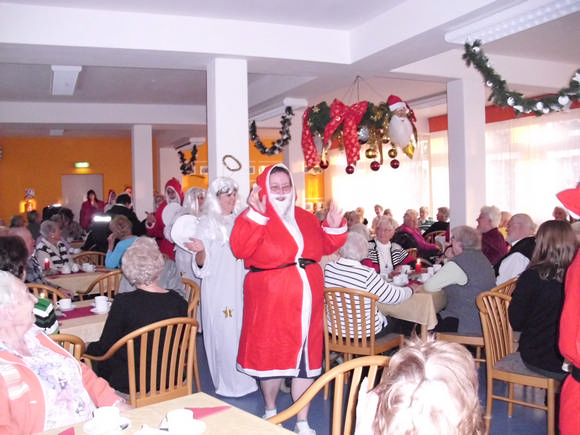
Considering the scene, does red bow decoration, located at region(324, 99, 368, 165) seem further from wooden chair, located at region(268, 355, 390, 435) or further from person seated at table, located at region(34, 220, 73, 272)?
wooden chair, located at region(268, 355, 390, 435)

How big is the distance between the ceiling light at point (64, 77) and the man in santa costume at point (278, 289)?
10.5 ft

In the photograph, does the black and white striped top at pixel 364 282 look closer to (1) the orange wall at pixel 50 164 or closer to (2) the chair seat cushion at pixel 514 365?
(2) the chair seat cushion at pixel 514 365

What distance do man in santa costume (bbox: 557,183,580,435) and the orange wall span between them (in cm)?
1327

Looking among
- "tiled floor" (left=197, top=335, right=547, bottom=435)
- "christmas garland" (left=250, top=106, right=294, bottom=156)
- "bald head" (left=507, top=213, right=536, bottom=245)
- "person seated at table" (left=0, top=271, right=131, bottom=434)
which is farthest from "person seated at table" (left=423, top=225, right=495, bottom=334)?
"christmas garland" (left=250, top=106, right=294, bottom=156)

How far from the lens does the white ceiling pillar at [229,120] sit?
4750 millimetres

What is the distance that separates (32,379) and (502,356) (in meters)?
2.62

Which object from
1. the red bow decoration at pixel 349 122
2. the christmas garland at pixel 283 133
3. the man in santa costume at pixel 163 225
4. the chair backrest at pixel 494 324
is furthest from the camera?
the christmas garland at pixel 283 133

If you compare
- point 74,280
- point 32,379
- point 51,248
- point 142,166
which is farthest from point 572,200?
point 142,166

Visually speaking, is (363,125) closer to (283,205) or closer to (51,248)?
(283,205)

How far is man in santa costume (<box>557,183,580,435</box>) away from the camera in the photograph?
190cm

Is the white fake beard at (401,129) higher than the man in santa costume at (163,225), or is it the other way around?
the white fake beard at (401,129)

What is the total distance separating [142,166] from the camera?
9.54 m

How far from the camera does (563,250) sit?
9.97 feet

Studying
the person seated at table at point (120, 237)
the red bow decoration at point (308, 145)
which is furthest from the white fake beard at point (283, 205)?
the red bow decoration at point (308, 145)
